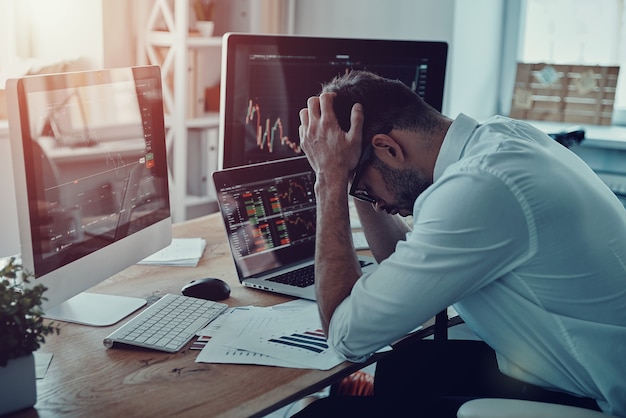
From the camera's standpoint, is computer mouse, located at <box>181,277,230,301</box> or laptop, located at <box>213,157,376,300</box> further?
laptop, located at <box>213,157,376,300</box>

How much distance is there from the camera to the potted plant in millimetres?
1101

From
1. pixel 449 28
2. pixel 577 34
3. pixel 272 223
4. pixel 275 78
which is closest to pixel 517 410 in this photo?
pixel 272 223

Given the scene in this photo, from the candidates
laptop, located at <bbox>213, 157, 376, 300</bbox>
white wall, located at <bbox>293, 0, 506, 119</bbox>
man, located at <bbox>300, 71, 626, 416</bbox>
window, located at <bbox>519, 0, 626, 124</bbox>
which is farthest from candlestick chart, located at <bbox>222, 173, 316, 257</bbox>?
window, located at <bbox>519, 0, 626, 124</bbox>

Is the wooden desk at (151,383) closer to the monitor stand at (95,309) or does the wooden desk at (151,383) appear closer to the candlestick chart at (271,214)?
the monitor stand at (95,309)

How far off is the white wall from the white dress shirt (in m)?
2.02

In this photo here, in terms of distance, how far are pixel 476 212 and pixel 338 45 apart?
97 centimetres

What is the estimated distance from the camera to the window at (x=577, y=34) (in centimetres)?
334

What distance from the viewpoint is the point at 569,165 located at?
139 centimetres

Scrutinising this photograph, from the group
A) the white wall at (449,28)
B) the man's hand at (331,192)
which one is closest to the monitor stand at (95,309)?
the man's hand at (331,192)

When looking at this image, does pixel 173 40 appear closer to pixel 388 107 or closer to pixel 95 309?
pixel 95 309

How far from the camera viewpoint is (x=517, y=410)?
3.92 feet

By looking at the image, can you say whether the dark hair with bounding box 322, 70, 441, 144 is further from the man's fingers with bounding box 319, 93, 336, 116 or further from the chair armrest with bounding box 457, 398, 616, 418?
the chair armrest with bounding box 457, 398, 616, 418

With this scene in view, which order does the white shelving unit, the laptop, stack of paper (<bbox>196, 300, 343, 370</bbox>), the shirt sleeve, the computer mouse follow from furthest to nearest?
the white shelving unit → the laptop → the computer mouse → stack of paper (<bbox>196, 300, 343, 370</bbox>) → the shirt sleeve

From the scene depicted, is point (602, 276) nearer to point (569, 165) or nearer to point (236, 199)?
point (569, 165)
